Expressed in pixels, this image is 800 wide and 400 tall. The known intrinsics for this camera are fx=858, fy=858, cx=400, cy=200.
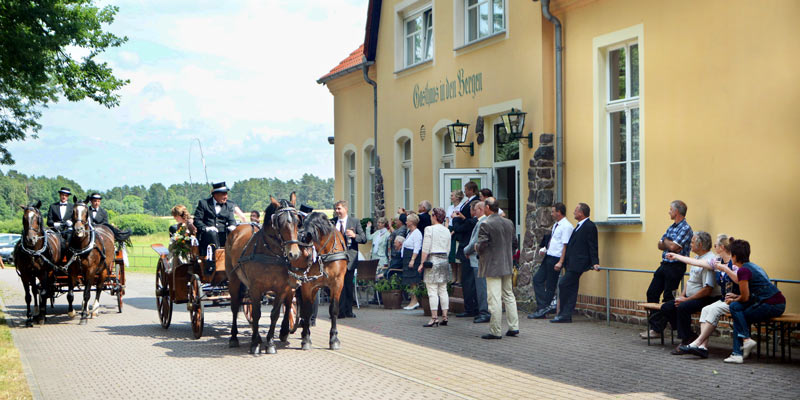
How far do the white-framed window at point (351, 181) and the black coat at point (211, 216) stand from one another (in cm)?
1317

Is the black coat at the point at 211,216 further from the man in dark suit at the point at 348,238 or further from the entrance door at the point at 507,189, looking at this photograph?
the entrance door at the point at 507,189

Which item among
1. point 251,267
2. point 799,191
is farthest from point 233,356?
point 799,191

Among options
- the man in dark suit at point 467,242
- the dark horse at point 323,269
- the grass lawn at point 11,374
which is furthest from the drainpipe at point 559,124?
the grass lawn at point 11,374

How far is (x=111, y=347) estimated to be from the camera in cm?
1103

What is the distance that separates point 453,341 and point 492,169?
6132 mm

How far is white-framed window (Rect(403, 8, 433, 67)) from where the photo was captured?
780 inches

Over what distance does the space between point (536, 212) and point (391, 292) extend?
3066 mm

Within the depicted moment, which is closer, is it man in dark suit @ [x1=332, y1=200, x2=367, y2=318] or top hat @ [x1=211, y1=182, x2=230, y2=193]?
A: top hat @ [x1=211, y1=182, x2=230, y2=193]

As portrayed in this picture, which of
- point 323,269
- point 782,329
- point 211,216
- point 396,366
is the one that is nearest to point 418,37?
point 211,216

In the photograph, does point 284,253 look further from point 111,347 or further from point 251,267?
point 111,347

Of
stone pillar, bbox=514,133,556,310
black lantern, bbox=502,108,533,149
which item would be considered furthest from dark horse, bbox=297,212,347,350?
black lantern, bbox=502,108,533,149

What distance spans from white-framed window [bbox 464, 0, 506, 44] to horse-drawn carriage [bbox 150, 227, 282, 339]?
7.52m

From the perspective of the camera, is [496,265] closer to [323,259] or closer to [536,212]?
[323,259]

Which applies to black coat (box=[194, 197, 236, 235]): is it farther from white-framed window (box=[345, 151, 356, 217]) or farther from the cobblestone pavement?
white-framed window (box=[345, 151, 356, 217])
